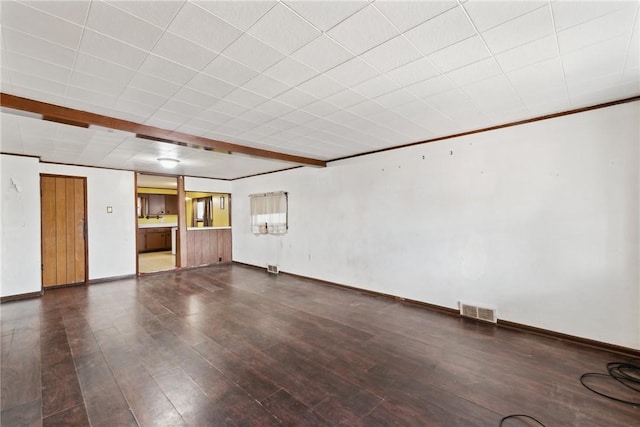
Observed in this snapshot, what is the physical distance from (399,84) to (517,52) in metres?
0.82

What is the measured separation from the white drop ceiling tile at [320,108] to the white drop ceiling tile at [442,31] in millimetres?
1092

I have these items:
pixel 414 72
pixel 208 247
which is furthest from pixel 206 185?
pixel 414 72

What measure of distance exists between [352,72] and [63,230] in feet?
21.3

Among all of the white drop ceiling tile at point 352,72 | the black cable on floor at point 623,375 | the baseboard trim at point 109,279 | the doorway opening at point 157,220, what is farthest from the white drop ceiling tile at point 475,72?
the doorway opening at point 157,220

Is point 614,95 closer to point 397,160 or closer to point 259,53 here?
point 397,160

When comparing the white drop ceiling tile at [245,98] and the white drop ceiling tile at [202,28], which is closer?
the white drop ceiling tile at [202,28]

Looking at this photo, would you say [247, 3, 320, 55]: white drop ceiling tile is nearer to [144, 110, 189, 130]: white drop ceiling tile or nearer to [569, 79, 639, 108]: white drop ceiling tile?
[144, 110, 189, 130]: white drop ceiling tile

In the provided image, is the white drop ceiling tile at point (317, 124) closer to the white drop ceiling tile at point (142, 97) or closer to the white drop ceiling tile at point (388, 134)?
the white drop ceiling tile at point (388, 134)

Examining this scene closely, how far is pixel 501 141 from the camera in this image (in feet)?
11.3

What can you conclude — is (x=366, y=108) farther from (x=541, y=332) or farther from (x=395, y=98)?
(x=541, y=332)

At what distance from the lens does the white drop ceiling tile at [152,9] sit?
1405 millimetres

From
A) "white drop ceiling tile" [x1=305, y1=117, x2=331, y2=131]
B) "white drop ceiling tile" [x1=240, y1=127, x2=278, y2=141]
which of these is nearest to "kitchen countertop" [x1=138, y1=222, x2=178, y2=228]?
"white drop ceiling tile" [x1=240, y1=127, x2=278, y2=141]

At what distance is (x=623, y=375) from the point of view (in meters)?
2.35

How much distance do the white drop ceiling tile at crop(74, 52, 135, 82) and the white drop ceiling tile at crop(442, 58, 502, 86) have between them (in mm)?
2506
